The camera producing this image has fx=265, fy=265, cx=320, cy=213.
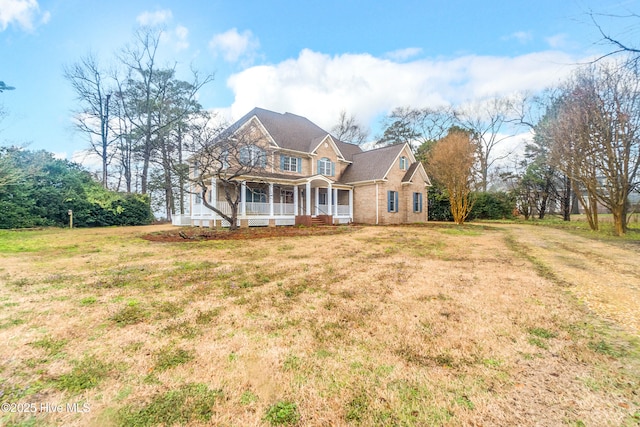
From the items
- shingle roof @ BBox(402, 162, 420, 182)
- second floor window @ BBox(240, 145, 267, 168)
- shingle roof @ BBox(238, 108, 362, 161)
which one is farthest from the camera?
shingle roof @ BBox(402, 162, 420, 182)

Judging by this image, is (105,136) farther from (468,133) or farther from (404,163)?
(468,133)

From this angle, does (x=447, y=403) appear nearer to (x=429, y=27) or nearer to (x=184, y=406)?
(x=184, y=406)

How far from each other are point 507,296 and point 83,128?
1195 inches

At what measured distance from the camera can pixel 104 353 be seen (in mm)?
2545

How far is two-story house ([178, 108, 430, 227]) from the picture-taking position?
54.5ft

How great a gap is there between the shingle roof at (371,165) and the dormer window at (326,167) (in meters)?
1.21

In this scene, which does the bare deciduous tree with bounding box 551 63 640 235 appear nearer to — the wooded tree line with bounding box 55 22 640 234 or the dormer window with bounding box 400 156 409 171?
the wooded tree line with bounding box 55 22 640 234

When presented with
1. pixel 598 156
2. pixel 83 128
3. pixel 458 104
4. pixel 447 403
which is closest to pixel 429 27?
pixel 598 156

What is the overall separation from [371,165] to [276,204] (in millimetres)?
8391

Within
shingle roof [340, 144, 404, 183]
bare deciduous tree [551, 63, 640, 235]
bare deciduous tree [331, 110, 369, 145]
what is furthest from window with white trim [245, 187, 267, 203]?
bare deciduous tree [331, 110, 369, 145]

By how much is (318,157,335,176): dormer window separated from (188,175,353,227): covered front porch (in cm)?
131

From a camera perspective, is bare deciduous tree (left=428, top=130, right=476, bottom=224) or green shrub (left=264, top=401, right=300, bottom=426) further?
bare deciduous tree (left=428, top=130, right=476, bottom=224)

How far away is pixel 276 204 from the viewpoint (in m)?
17.1

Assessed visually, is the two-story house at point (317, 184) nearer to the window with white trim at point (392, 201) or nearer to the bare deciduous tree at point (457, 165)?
the window with white trim at point (392, 201)
